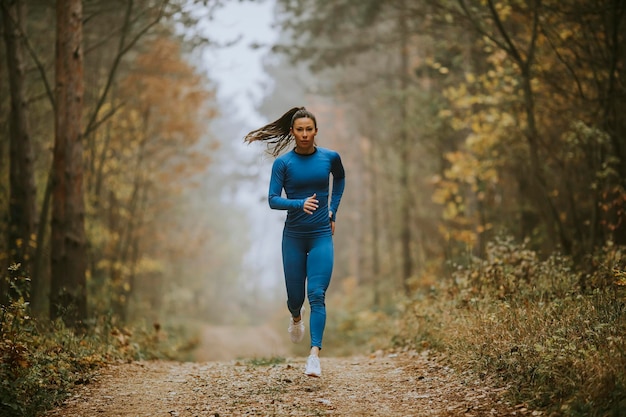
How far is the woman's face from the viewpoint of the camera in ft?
19.5

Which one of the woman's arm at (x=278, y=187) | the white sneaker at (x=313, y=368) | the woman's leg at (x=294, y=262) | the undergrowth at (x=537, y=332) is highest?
the woman's arm at (x=278, y=187)

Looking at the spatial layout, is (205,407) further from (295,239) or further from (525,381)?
(525,381)

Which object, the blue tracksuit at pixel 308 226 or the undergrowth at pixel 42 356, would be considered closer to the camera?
the undergrowth at pixel 42 356

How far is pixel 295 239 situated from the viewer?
6078 millimetres

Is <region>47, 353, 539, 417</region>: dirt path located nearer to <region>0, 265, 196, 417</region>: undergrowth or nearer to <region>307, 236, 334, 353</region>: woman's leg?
<region>0, 265, 196, 417</region>: undergrowth

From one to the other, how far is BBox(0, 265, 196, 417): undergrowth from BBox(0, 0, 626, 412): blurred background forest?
1.07 feet

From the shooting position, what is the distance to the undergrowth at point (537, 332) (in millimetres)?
4293

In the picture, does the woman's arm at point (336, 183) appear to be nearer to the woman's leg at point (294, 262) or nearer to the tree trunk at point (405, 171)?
the woman's leg at point (294, 262)

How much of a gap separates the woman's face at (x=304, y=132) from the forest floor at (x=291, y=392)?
2.50 m

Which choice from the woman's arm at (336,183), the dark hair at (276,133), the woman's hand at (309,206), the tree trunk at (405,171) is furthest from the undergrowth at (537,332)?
the tree trunk at (405,171)

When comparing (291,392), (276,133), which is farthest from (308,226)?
(291,392)

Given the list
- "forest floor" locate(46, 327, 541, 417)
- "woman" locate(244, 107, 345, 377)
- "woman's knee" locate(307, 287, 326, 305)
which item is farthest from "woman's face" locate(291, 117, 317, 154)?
"forest floor" locate(46, 327, 541, 417)

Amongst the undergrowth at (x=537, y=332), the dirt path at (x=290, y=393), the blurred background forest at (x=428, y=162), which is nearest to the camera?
the undergrowth at (x=537, y=332)

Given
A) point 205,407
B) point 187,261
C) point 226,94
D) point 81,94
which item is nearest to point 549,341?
point 205,407
